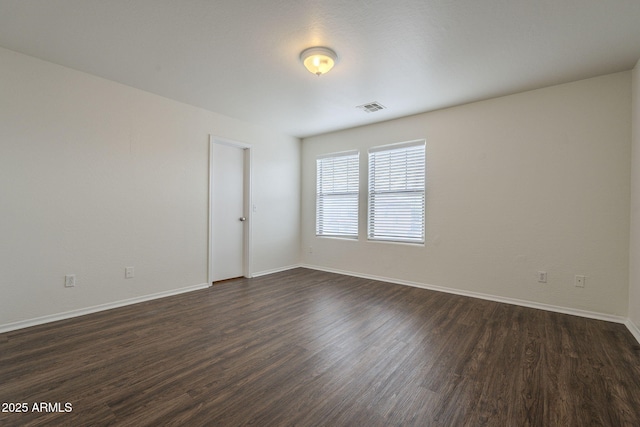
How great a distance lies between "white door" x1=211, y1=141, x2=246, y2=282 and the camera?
453cm

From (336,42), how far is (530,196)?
294 cm

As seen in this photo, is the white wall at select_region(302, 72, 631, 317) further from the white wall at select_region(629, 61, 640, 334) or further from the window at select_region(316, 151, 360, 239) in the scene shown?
the window at select_region(316, 151, 360, 239)

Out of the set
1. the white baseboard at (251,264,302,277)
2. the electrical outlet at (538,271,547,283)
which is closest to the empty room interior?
the electrical outlet at (538,271,547,283)

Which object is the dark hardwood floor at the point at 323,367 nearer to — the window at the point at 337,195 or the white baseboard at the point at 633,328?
the white baseboard at the point at 633,328

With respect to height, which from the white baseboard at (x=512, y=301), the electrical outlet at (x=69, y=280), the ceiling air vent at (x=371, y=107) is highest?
the ceiling air vent at (x=371, y=107)

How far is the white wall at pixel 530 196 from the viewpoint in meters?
3.03

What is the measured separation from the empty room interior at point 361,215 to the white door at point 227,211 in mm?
37

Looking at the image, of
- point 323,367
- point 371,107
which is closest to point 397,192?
point 371,107

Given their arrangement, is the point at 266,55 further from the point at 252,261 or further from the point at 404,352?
the point at 252,261

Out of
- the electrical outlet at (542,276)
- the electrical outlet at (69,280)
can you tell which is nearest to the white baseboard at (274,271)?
the electrical outlet at (69,280)

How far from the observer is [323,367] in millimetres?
2104

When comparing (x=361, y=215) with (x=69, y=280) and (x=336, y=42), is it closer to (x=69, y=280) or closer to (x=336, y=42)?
(x=336, y=42)

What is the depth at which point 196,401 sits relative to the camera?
1715 mm

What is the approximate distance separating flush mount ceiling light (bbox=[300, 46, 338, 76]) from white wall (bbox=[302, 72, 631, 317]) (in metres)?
2.15
